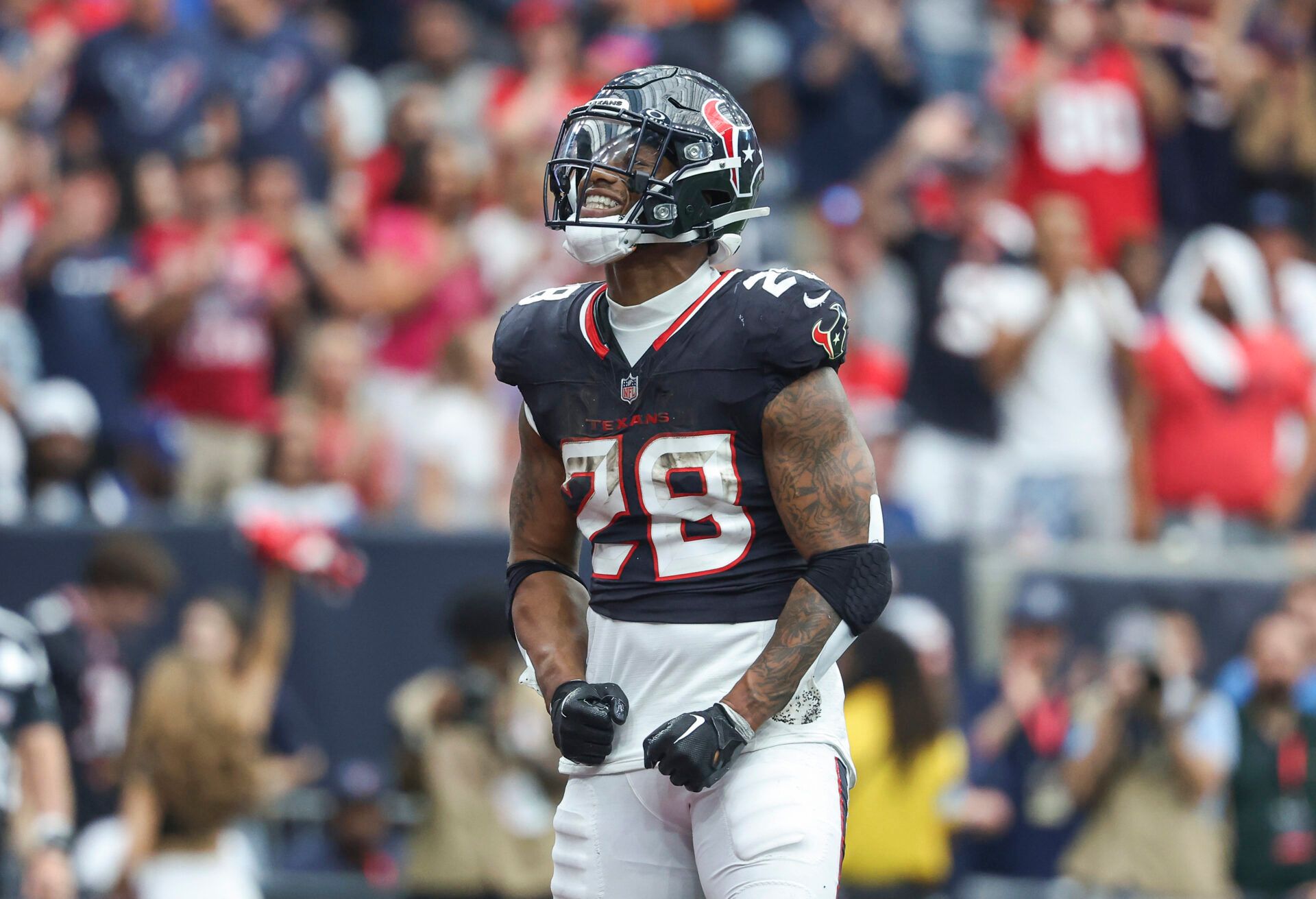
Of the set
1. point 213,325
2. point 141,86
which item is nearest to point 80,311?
point 213,325

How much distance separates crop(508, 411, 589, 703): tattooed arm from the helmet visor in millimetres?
540

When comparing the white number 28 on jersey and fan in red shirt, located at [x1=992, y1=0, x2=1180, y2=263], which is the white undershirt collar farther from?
fan in red shirt, located at [x1=992, y1=0, x2=1180, y2=263]

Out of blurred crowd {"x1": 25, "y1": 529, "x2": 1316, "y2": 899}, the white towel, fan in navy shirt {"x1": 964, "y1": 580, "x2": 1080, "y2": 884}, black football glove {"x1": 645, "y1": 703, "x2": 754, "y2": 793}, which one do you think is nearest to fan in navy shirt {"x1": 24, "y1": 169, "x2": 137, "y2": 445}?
blurred crowd {"x1": 25, "y1": 529, "x2": 1316, "y2": 899}

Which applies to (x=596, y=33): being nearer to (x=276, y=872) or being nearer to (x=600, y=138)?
(x=276, y=872)

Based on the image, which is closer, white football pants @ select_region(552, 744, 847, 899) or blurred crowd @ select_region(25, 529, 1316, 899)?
white football pants @ select_region(552, 744, 847, 899)

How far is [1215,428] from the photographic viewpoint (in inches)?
392

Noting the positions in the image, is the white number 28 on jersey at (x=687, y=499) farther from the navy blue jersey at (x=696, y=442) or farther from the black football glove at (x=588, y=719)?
the black football glove at (x=588, y=719)

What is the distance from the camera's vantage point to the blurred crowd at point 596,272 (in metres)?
9.80

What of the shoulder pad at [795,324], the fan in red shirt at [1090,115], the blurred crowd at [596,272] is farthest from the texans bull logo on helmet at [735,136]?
the fan in red shirt at [1090,115]

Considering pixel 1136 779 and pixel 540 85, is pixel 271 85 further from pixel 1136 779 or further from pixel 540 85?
pixel 1136 779

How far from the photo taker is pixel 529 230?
10828mm

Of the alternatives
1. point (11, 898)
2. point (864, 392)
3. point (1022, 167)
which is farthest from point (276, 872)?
point (1022, 167)

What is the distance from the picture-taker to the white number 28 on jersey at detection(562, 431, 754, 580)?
12.7ft

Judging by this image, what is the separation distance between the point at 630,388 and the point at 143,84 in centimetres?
811
